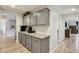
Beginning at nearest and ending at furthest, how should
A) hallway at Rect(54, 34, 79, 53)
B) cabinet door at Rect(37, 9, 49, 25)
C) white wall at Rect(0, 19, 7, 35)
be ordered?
1. cabinet door at Rect(37, 9, 49, 25)
2. hallway at Rect(54, 34, 79, 53)
3. white wall at Rect(0, 19, 7, 35)

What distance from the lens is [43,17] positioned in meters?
2.87

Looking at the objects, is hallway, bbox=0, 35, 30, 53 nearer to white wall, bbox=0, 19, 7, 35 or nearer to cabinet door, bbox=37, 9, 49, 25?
cabinet door, bbox=37, 9, 49, 25

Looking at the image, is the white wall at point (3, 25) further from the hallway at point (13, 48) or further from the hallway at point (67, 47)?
the hallway at point (67, 47)

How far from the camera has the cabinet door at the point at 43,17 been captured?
8.97ft

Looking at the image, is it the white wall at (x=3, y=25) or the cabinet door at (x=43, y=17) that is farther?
the white wall at (x=3, y=25)

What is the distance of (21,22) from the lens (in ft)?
15.8

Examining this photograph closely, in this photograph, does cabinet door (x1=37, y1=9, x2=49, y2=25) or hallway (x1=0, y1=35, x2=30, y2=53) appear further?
hallway (x1=0, y1=35, x2=30, y2=53)

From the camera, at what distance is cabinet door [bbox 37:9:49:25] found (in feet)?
8.97

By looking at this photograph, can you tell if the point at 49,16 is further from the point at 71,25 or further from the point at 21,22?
the point at 71,25

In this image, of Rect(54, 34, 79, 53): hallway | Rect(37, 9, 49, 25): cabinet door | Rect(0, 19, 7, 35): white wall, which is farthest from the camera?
Rect(0, 19, 7, 35): white wall

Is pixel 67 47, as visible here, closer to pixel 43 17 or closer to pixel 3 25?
pixel 43 17

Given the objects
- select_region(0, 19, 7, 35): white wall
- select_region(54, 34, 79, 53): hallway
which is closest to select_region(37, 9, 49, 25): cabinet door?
select_region(54, 34, 79, 53): hallway

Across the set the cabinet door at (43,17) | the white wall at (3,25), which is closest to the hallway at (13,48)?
the cabinet door at (43,17)

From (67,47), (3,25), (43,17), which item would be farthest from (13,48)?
(3,25)
